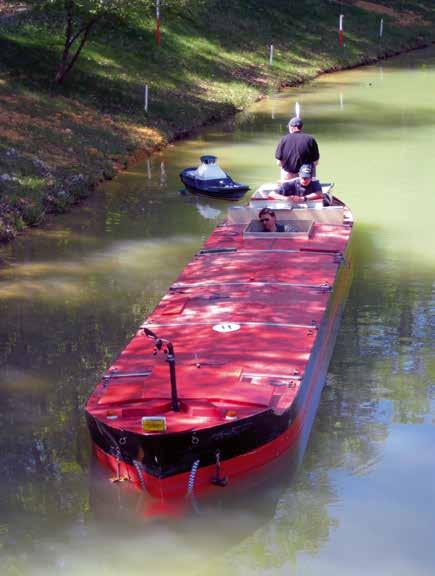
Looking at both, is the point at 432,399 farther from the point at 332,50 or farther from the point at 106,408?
the point at 332,50

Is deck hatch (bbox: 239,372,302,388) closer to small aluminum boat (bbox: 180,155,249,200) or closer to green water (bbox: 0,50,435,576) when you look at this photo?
green water (bbox: 0,50,435,576)

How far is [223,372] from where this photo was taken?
11750 millimetres

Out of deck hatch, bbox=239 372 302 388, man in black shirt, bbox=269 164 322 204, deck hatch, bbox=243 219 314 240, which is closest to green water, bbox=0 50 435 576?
deck hatch, bbox=239 372 302 388

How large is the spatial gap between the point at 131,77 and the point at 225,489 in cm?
2456

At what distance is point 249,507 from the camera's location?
Answer: 11023 millimetres

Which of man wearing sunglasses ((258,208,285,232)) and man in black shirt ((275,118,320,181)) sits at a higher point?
man in black shirt ((275,118,320,181))

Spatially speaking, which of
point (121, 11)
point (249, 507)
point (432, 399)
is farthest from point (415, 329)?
point (121, 11)

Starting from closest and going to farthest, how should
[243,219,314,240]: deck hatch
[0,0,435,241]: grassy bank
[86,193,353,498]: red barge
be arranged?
[86,193,353,498]: red barge
[243,219,314,240]: deck hatch
[0,0,435,241]: grassy bank

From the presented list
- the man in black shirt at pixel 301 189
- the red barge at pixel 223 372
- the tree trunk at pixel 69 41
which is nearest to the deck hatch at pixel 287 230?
the red barge at pixel 223 372

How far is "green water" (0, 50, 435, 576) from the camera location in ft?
34.0

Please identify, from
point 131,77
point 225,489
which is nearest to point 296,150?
point 225,489

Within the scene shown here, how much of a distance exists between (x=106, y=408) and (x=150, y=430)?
106 cm

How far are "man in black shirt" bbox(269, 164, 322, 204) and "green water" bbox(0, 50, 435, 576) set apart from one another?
154cm

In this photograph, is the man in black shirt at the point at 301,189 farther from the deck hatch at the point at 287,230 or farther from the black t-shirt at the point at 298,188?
the deck hatch at the point at 287,230
